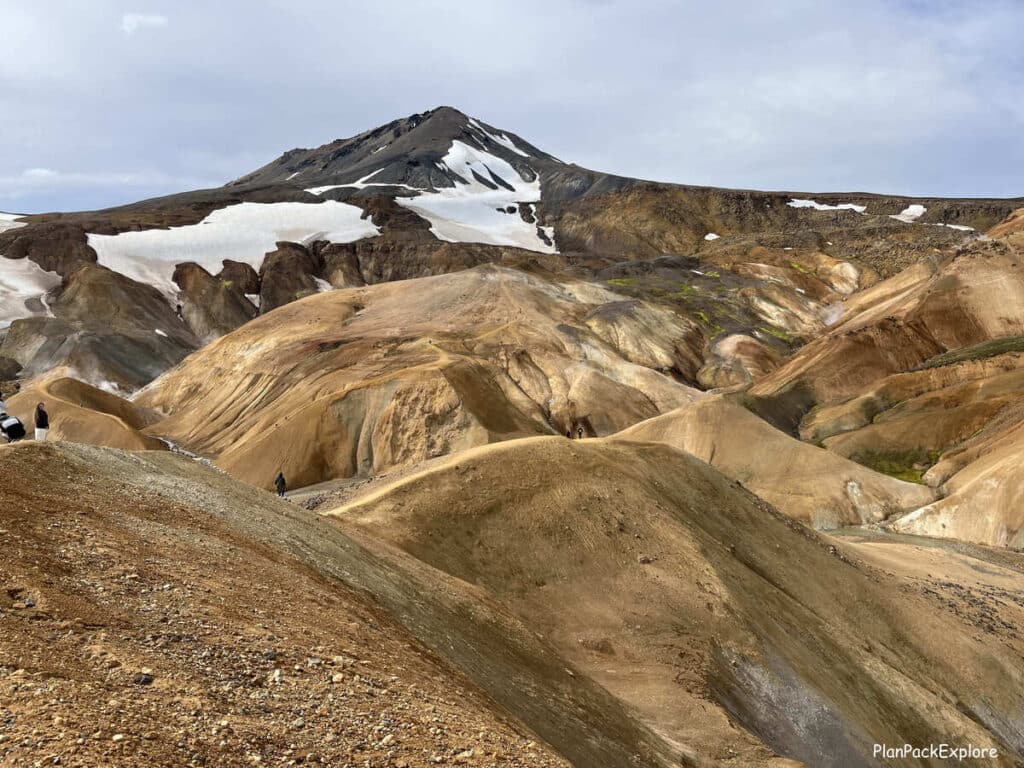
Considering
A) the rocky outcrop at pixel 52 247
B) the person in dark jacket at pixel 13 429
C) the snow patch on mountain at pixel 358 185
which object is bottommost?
the person in dark jacket at pixel 13 429

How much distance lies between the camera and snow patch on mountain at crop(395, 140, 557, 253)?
492 ft

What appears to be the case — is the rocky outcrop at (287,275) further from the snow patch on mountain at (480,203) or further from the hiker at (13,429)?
the hiker at (13,429)

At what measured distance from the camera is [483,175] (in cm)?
18775

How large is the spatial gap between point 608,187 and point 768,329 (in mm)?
72828

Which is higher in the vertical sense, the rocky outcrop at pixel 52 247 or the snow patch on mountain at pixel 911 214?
the snow patch on mountain at pixel 911 214

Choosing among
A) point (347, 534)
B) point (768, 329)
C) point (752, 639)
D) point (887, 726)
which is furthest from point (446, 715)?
point (768, 329)

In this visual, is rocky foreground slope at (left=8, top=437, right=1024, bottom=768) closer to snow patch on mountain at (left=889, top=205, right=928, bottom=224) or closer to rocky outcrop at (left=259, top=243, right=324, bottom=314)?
rocky outcrop at (left=259, top=243, right=324, bottom=314)

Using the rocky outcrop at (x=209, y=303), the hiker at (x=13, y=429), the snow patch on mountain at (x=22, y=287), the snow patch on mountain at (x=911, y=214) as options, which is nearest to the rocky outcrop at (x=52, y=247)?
the snow patch on mountain at (x=22, y=287)

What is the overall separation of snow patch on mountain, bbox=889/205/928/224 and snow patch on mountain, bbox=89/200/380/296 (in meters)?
79.7

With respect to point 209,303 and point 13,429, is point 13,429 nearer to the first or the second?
point 13,429

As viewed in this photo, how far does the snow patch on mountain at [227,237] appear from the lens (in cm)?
11806

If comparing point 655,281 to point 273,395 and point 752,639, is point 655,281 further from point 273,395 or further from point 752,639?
point 752,639

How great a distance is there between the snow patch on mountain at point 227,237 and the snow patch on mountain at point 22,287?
737 centimetres

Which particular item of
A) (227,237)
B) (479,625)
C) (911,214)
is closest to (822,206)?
(911,214)
